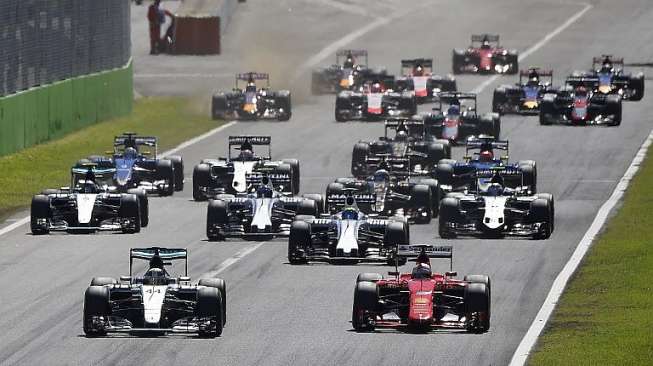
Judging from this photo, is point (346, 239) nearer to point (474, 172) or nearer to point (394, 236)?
point (394, 236)

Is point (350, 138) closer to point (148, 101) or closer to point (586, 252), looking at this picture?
point (148, 101)

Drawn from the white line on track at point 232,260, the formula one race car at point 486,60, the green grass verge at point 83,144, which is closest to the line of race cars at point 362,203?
the white line on track at point 232,260

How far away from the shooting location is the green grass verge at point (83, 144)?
5256 cm

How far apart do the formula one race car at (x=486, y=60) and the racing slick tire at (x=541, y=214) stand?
44.7m

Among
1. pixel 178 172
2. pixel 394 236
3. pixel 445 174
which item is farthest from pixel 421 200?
pixel 178 172

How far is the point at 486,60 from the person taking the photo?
86.9 m

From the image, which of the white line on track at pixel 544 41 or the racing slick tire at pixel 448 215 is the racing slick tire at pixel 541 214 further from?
the white line on track at pixel 544 41

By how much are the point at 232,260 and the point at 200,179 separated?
9650 millimetres

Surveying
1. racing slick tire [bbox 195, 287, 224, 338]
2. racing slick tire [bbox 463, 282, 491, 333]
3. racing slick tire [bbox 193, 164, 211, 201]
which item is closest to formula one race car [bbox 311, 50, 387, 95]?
racing slick tire [bbox 193, 164, 211, 201]

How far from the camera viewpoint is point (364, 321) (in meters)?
31.2

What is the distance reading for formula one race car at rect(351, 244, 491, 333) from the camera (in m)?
30.9

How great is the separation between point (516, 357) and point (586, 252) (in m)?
11.5

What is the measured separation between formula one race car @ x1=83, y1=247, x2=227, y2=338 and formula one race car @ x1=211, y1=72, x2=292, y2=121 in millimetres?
38400

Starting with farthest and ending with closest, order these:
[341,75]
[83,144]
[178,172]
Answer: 1. [341,75]
2. [83,144]
3. [178,172]
